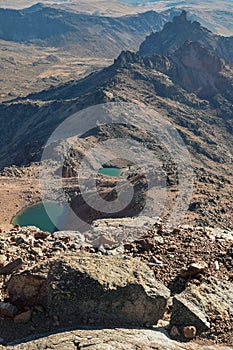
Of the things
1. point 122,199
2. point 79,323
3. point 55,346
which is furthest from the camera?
point 122,199

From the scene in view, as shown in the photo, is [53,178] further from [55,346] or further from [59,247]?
[55,346]

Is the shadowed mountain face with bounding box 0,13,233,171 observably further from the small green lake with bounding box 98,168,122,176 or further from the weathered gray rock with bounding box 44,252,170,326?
the weathered gray rock with bounding box 44,252,170,326

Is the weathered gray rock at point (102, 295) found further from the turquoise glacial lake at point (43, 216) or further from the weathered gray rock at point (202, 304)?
the turquoise glacial lake at point (43, 216)

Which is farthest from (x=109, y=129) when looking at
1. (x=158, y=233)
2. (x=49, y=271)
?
(x=49, y=271)

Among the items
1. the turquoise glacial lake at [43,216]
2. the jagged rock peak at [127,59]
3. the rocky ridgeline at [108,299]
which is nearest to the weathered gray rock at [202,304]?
the rocky ridgeline at [108,299]

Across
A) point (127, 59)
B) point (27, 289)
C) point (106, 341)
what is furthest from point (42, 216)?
point (127, 59)

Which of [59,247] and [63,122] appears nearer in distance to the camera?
[59,247]

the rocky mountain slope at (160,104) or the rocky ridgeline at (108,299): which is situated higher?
the rocky ridgeline at (108,299)
